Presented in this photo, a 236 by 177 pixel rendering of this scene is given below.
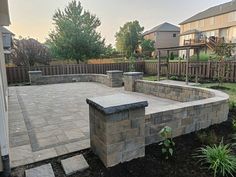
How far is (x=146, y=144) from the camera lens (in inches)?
112

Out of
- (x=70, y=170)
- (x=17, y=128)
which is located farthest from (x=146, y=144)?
(x=17, y=128)

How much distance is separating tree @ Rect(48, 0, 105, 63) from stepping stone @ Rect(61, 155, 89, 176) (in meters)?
17.0

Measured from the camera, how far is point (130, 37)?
106ft

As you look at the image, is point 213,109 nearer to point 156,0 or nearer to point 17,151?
point 17,151

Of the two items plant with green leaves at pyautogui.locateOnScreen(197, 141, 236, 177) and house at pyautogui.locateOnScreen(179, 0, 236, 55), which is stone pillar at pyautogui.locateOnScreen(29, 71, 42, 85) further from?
house at pyautogui.locateOnScreen(179, 0, 236, 55)

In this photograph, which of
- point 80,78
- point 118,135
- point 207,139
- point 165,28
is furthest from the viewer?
point 165,28

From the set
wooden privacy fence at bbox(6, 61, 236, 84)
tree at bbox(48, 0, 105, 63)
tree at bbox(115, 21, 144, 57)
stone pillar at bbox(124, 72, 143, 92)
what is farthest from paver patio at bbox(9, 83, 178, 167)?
tree at bbox(115, 21, 144, 57)

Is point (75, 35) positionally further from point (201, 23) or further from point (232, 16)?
point (201, 23)

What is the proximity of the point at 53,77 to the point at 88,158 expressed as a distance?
10.1 m

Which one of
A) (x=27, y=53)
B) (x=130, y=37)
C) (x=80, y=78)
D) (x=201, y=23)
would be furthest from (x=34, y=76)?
(x=201, y=23)

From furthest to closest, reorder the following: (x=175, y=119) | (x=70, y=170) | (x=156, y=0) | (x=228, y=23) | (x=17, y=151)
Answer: (x=228, y=23) < (x=156, y=0) < (x=175, y=119) < (x=17, y=151) < (x=70, y=170)

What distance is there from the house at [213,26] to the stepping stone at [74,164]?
23.4m

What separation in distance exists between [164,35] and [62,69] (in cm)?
2810

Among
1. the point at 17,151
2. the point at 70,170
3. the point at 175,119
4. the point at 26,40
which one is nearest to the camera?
the point at 70,170
